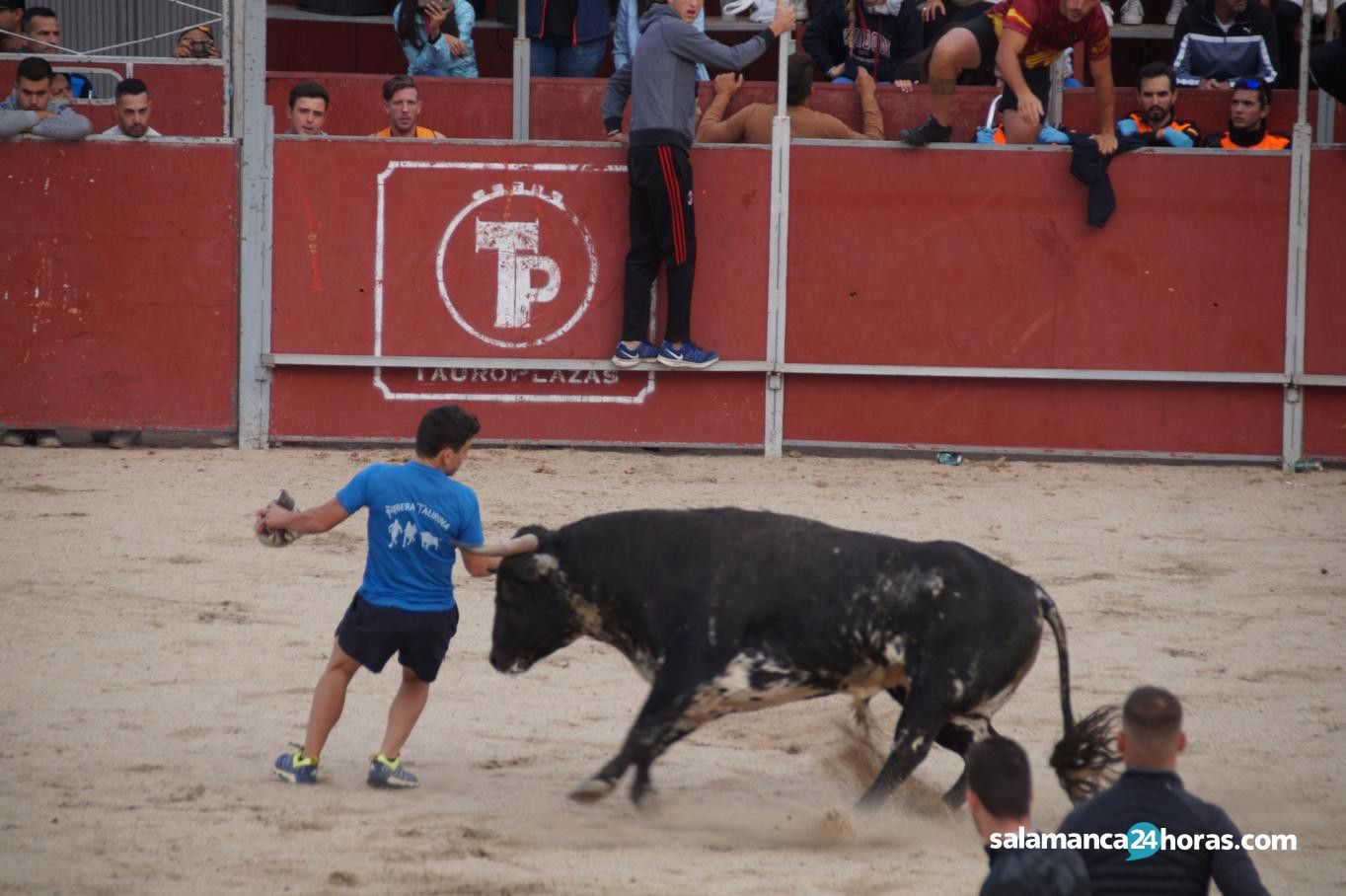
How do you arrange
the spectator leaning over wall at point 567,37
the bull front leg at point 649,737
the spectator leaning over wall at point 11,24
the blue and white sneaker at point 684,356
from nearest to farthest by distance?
1. the bull front leg at point 649,737
2. the blue and white sneaker at point 684,356
3. the spectator leaning over wall at point 11,24
4. the spectator leaning over wall at point 567,37

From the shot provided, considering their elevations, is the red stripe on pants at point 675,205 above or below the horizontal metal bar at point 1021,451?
above

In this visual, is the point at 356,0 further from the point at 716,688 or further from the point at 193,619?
the point at 716,688

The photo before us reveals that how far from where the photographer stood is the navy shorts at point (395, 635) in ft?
18.3

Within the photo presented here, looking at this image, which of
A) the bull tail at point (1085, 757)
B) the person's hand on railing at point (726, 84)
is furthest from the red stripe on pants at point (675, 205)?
the bull tail at point (1085, 757)

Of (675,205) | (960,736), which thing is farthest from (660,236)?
(960,736)

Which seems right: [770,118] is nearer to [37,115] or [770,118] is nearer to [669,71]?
[669,71]

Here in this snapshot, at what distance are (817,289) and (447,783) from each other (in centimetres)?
613

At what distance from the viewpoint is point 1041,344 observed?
11.4 metres

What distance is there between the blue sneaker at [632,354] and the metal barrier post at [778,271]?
738mm

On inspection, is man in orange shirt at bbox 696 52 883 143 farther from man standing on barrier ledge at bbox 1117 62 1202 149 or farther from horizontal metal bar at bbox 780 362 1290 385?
man standing on barrier ledge at bbox 1117 62 1202 149

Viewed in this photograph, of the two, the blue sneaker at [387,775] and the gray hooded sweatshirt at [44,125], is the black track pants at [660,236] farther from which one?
the blue sneaker at [387,775]

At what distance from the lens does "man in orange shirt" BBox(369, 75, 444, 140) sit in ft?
37.0

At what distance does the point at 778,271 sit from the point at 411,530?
6029mm

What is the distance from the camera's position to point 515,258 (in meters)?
11.2
